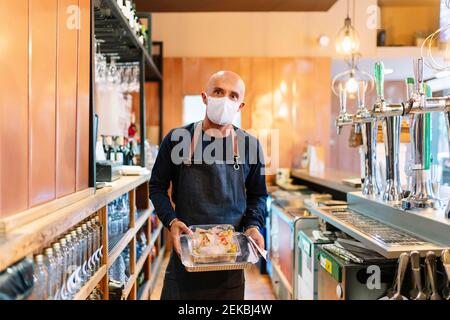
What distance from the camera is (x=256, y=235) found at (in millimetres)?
1468

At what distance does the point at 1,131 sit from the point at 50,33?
0.41 metres

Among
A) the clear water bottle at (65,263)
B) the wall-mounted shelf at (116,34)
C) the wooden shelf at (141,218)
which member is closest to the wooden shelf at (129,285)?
the wooden shelf at (141,218)

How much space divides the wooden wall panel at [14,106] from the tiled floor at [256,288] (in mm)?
2337

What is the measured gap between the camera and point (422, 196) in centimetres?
141

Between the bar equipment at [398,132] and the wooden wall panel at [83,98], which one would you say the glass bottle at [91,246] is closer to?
the wooden wall panel at [83,98]

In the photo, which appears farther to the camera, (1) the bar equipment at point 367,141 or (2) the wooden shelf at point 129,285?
(2) the wooden shelf at point 129,285

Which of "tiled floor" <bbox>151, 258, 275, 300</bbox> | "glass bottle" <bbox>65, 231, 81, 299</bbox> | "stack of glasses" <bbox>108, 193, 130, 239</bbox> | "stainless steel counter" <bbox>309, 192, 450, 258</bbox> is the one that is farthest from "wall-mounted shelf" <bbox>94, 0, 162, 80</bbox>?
"tiled floor" <bbox>151, 258, 275, 300</bbox>

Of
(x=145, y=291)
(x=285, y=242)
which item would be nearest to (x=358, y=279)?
(x=285, y=242)

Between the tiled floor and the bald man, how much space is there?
4.92 feet

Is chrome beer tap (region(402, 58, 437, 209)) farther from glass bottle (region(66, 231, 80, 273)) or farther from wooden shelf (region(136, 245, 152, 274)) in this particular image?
wooden shelf (region(136, 245, 152, 274))

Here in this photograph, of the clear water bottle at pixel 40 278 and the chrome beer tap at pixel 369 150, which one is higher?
the chrome beer tap at pixel 369 150

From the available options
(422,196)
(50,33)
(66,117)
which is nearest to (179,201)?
(66,117)

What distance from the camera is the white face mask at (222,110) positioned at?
147cm

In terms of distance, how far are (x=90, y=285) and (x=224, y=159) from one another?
68cm
